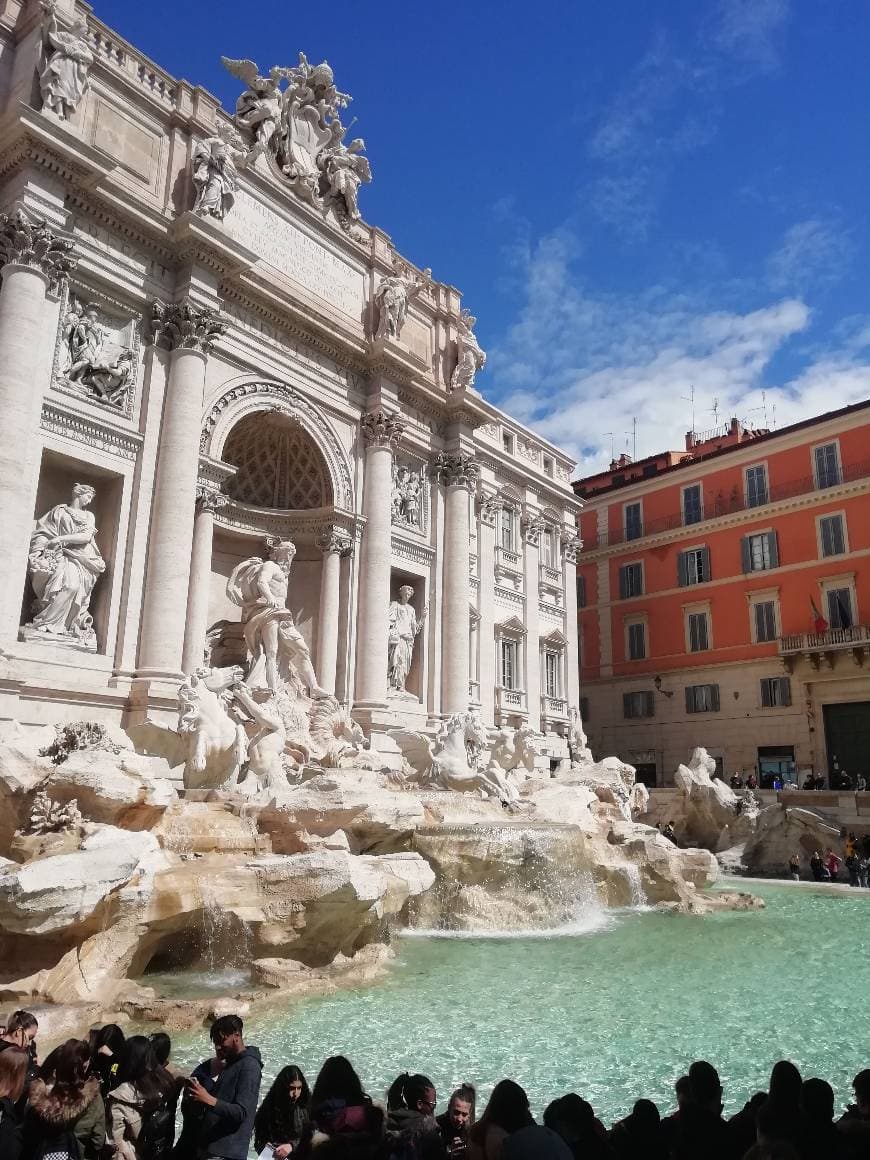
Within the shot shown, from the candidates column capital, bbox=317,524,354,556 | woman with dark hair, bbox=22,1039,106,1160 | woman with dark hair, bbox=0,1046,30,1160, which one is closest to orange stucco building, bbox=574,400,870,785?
column capital, bbox=317,524,354,556

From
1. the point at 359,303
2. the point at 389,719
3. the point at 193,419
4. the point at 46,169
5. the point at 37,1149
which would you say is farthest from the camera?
the point at 359,303

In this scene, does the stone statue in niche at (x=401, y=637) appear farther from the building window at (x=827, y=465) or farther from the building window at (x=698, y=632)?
the building window at (x=827, y=465)

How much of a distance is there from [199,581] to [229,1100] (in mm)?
13060

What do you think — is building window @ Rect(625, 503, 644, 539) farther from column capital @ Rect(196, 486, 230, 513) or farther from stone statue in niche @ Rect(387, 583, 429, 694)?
column capital @ Rect(196, 486, 230, 513)

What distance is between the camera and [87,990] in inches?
271

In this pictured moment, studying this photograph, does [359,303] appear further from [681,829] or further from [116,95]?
[681,829]

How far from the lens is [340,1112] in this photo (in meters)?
3.06

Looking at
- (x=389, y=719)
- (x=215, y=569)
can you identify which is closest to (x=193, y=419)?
(x=215, y=569)

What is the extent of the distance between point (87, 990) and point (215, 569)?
479 inches

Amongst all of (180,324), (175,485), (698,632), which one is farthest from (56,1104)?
(698,632)

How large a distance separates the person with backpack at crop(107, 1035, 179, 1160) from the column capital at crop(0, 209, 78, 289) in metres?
13.0

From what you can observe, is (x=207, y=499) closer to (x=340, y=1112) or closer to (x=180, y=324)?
(x=180, y=324)

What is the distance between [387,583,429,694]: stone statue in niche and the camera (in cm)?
2023

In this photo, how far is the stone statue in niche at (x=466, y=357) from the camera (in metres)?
22.7
